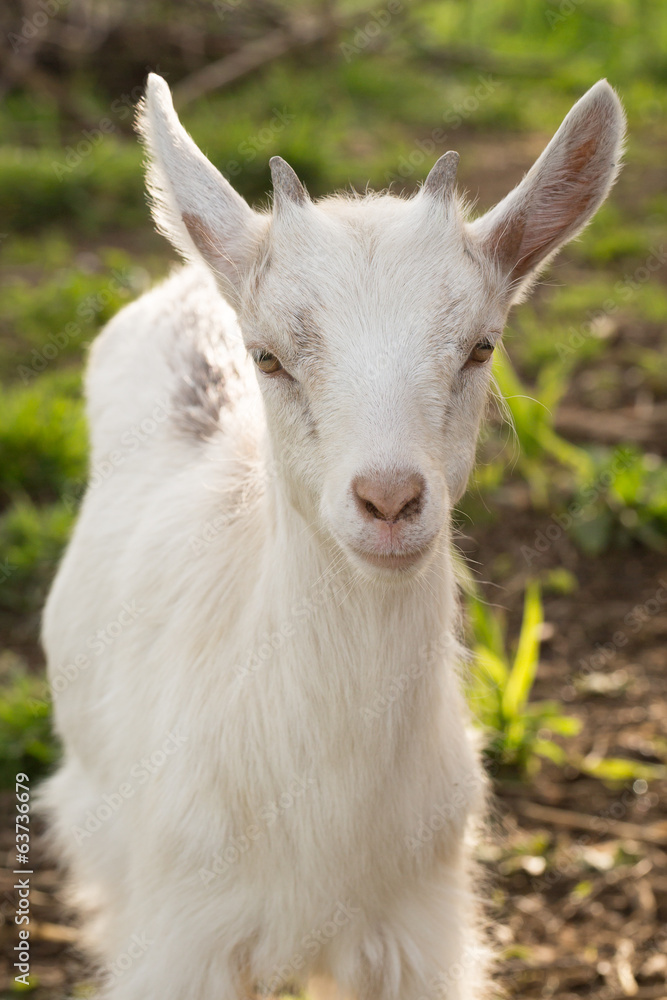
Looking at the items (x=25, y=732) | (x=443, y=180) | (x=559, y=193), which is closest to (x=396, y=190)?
(x=25, y=732)

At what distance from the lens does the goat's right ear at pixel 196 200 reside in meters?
2.28

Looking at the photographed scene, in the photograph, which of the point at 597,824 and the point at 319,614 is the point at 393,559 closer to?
the point at 319,614

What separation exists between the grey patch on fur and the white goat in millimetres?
205

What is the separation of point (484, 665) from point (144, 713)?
126 cm

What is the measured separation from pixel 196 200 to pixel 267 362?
15.8 inches

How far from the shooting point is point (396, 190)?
802 centimetres

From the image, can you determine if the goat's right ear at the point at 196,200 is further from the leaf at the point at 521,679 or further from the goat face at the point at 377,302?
the leaf at the point at 521,679

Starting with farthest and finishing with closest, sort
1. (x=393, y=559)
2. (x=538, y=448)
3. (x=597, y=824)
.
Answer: (x=538, y=448)
(x=597, y=824)
(x=393, y=559)

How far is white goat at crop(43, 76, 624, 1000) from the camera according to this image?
204 centimetres

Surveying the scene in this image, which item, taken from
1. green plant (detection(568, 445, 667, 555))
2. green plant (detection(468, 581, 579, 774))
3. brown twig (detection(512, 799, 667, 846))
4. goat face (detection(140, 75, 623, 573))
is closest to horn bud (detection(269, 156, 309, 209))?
goat face (detection(140, 75, 623, 573))

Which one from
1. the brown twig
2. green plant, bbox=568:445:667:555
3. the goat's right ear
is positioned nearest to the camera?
the goat's right ear

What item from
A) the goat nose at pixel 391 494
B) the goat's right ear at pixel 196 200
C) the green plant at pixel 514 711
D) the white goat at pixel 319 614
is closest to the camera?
the goat nose at pixel 391 494

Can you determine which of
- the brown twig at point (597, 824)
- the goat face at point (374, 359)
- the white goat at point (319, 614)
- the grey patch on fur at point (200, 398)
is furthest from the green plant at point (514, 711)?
the goat face at point (374, 359)

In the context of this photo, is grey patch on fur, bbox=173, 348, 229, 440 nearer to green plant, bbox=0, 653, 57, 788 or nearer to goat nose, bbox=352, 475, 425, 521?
goat nose, bbox=352, 475, 425, 521
